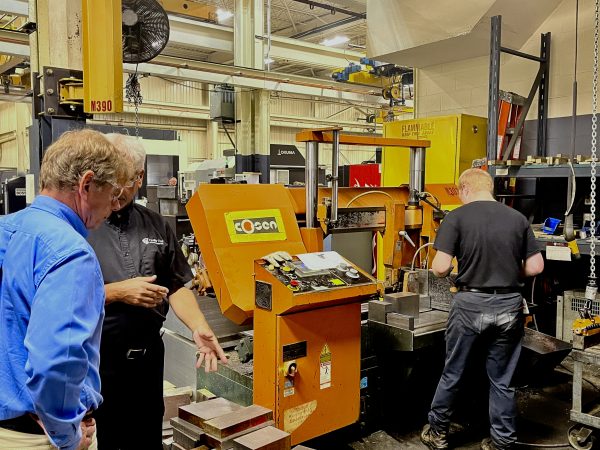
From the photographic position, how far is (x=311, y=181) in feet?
8.56

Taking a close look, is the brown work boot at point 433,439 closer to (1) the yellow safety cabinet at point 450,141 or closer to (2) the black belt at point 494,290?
(2) the black belt at point 494,290

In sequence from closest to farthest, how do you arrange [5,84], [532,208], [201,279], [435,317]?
[201,279]
[435,317]
[532,208]
[5,84]

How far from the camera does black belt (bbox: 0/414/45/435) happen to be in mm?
1139

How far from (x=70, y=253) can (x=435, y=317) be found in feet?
7.33

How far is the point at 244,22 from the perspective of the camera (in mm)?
6348

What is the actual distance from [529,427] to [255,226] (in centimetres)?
196

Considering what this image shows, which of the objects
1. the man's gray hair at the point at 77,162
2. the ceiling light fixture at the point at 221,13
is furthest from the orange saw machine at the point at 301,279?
the ceiling light fixture at the point at 221,13

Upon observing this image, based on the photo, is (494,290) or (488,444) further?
(488,444)

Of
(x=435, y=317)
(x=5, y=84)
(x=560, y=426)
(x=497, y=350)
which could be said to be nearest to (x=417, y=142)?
(x=435, y=317)

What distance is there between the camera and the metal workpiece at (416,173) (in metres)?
2.98

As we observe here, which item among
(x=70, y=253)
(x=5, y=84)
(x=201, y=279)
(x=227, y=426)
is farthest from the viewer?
(x=5, y=84)

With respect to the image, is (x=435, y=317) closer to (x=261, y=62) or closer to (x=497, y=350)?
(x=497, y=350)

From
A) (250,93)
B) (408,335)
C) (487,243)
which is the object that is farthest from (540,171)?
(250,93)

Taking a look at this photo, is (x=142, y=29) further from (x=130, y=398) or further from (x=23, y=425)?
(x=23, y=425)
